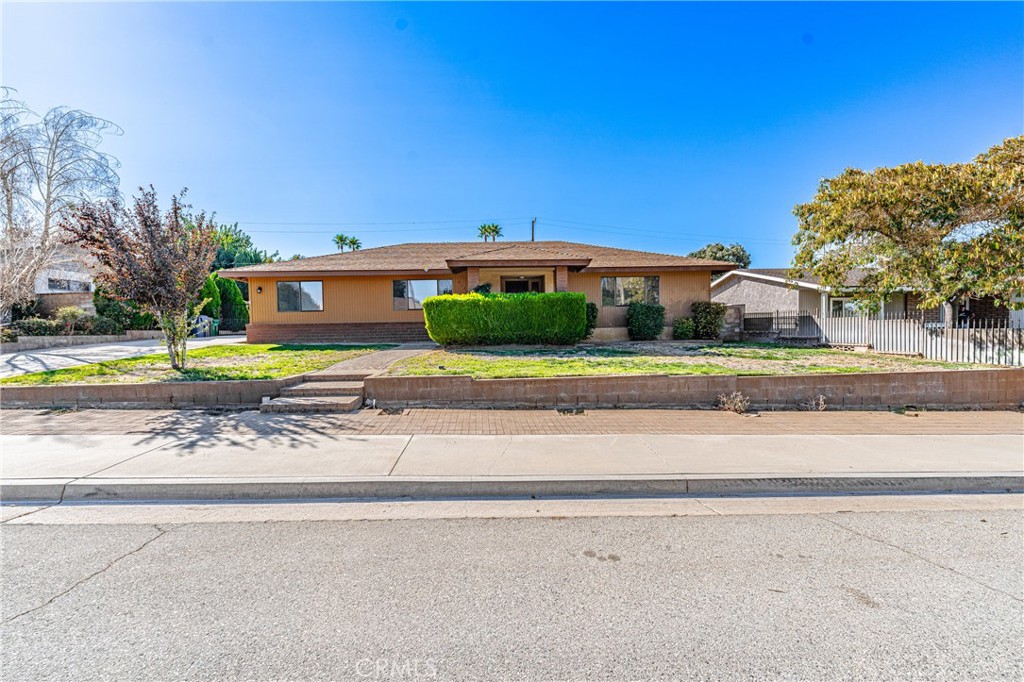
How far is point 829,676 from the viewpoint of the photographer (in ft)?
7.12

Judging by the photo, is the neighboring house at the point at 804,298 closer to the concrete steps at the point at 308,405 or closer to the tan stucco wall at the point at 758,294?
the tan stucco wall at the point at 758,294

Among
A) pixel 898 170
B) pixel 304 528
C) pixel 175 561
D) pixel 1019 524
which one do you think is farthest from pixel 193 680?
pixel 898 170

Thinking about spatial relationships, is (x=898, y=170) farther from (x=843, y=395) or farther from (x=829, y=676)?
(x=829, y=676)

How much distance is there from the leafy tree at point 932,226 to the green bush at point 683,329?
4.74m

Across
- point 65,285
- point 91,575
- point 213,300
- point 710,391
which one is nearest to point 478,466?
point 91,575

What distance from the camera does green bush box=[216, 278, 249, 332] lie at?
28.0 meters

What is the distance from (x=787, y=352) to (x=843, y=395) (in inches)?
208

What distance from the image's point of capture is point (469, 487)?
4.61 metres

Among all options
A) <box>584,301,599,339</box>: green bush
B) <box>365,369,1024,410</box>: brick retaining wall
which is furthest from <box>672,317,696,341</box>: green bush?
<box>365,369,1024,410</box>: brick retaining wall

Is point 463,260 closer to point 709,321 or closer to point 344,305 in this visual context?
point 344,305

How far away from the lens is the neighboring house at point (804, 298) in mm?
20281

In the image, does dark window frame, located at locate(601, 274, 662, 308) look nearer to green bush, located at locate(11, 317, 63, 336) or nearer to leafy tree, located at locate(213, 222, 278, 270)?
green bush, located at locate(11, 317, 63, 336)

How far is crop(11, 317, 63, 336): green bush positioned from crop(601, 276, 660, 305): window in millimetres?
22032

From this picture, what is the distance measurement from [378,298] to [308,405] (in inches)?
447
